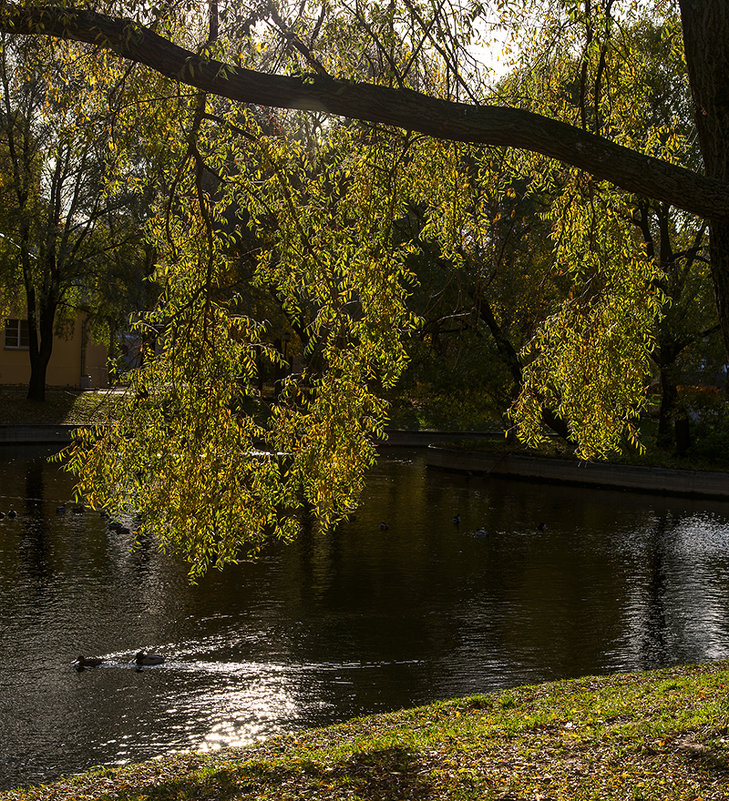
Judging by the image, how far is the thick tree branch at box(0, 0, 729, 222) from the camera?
6730 millimetres

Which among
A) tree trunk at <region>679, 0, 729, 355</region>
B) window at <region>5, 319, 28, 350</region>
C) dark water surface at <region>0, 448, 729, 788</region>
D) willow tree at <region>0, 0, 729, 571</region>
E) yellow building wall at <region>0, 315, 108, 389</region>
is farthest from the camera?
window at <region>5, 319, 28, 350</region>

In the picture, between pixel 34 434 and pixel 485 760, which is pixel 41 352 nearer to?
pixel 34 434

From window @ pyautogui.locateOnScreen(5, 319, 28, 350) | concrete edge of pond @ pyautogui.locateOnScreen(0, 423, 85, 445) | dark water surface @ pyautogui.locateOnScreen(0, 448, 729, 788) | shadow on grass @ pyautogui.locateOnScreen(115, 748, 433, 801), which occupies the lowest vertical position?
dark water surface @ pyautogui.locateOnScreen(0, 448, 729, 788)

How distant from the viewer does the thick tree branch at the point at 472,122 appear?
673 centimetres

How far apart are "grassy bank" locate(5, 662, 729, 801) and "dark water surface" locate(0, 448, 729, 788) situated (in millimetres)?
1858

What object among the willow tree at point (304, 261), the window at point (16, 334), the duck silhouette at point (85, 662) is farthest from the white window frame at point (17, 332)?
the willow tree at point (304, 261)

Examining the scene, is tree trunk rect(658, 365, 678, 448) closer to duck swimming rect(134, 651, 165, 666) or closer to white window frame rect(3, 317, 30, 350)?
→ duck swimming rect(134, 651, 165, 666)

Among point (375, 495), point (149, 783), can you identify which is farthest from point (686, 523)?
point (149, 783)

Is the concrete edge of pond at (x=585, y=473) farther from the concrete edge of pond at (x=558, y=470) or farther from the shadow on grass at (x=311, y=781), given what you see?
the shadow on grass at (x=311, y=781)

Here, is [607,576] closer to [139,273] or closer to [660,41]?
[660,41]

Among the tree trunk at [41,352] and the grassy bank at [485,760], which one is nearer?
the grassy bank at [485,760]


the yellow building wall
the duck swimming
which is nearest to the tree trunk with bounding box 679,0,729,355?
the duck swimming

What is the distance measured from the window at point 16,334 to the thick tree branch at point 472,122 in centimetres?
4452

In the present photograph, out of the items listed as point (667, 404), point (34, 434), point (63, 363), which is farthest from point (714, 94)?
point (63, 363)
